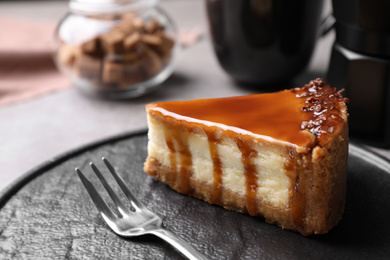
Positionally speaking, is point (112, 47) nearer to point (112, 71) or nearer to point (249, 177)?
point (112, 71)

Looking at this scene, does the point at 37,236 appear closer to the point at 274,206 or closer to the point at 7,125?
the point at 274,206

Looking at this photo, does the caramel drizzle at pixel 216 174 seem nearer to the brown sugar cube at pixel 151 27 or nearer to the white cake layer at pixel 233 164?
the white cake layer at pixel 233 164

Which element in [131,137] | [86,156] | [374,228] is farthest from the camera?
[131,137]

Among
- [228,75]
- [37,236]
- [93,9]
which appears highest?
[93,9]

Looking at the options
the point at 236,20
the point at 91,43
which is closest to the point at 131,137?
the point at 91,43

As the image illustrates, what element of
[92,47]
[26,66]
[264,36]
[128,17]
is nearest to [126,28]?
[128,17]
